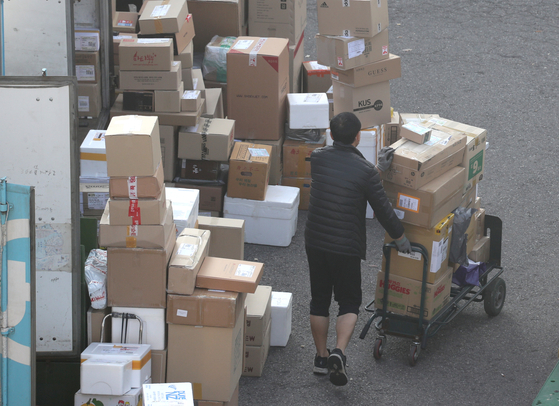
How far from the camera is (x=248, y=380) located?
14.4 feet

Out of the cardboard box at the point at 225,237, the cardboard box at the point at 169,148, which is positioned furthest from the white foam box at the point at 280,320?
the cardboard box at the point at 169,148

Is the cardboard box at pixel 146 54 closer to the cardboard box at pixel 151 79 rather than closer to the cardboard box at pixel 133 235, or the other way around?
the cardboard box at pixel 151 79

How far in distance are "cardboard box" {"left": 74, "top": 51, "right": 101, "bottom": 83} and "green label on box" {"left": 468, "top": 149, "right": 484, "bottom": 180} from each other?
10.7 ft

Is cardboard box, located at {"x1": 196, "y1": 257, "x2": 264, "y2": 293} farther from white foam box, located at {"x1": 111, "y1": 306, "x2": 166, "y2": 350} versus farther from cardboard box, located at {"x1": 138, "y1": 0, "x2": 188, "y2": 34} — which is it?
cardboard box, located at {"x1": 138, "y1": 0, "x2": 188, "y2": 34}

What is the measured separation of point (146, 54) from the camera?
566 centimetres

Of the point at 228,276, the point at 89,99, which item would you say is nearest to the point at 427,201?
the point at 228,276

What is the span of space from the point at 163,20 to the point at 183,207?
2.42 meters

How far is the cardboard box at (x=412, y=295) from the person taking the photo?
4445 millimetres

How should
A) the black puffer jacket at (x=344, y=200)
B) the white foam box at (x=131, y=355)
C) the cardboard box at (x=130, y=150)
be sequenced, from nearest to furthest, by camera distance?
the cardboard box at (x=130, y=150)
the white foam box at (x=131, y=355)
the black puffer jacket at (x=344, y=200)

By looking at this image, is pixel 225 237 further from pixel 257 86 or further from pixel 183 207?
pixel 257 86

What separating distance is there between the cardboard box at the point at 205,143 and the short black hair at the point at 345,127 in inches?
74.4

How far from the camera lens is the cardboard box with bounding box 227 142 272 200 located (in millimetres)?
5930

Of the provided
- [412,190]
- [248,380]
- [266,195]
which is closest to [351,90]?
[266,195]

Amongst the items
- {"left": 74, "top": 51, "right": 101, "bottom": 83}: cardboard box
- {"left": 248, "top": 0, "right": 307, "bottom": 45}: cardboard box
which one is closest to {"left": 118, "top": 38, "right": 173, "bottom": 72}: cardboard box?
{"left": 74, "top": 51, "right": 101, "bottom": 83}: cardboard box
